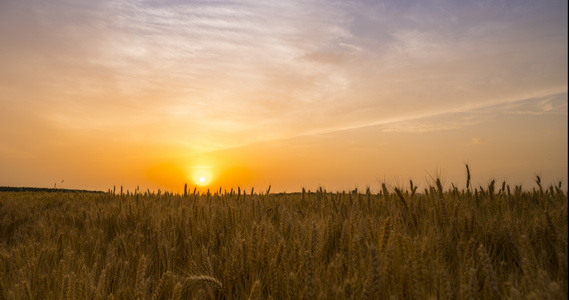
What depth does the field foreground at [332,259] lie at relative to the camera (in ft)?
5.72

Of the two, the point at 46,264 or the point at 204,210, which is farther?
the point at 204,210

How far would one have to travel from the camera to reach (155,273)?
2826 mm

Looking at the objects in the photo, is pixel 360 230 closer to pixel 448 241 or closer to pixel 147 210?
pixel 448 241

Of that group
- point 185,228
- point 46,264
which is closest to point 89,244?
point 46,264

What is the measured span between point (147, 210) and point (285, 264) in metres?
3.22

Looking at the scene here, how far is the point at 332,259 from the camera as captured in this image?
7.50 feet

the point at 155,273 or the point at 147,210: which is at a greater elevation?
the point at 147,210

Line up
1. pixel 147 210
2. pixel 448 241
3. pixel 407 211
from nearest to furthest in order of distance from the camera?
pixel 448 241, pixel 407 211, pixel 147 210

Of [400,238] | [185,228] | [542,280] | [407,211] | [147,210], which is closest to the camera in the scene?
[542,280]

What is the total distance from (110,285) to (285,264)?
4.84ft

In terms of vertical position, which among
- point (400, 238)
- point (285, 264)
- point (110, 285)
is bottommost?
point (110, 285)

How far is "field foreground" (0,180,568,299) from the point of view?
174 centimetres

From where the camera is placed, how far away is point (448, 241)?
235 cm

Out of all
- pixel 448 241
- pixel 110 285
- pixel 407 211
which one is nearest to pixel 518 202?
pixel 407 211
